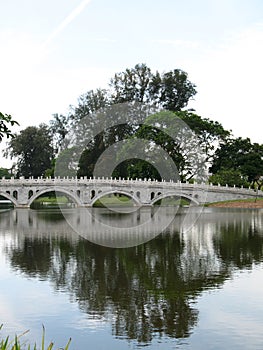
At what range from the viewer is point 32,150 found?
3401 inches

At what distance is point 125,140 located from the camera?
243 ft

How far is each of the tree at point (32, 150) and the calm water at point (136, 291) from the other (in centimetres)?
5621

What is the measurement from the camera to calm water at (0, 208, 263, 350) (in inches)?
482

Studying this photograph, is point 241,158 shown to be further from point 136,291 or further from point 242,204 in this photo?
point 136,291

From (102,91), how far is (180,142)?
19.3 meters

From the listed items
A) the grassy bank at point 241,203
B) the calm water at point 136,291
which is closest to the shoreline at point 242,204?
the grassy bank at point 241,203

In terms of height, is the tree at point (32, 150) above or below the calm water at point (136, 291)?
above

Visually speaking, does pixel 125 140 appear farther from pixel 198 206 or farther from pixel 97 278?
pixel 97 278

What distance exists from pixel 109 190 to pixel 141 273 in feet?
150

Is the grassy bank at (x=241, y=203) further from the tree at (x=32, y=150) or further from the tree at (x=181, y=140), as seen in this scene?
the tree at (x=32, y=150)

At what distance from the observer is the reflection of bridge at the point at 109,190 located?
209ft

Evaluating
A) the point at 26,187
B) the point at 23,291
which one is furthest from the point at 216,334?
the point at 26,187

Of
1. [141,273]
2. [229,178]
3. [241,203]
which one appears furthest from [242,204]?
[141,273]

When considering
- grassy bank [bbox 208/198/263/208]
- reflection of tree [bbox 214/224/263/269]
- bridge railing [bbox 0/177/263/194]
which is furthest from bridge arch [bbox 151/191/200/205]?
reflection of tree [bbox 214/224/263/269]
